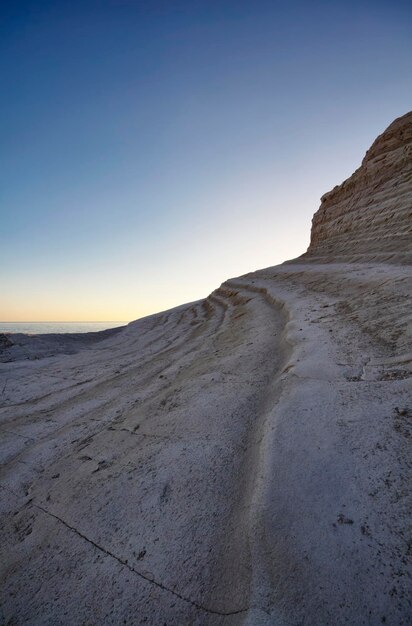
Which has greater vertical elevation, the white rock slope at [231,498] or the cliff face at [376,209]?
the cliff face at [376,209]

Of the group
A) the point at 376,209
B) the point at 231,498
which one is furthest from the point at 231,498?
the point at 376,209

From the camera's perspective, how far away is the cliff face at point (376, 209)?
5.54 metres

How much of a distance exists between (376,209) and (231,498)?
7.94m

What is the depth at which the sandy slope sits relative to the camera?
33.5 inches

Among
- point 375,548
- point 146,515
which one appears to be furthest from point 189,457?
point 375,548

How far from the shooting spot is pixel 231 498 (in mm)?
1233

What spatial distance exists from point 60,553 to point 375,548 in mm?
1189

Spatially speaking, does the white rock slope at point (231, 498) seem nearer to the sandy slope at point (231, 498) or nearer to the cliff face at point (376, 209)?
the sandy slope at point (231, 498)

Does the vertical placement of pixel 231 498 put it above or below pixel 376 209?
below

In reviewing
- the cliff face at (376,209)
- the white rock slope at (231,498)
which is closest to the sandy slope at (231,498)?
the white rock slope at (231,498)

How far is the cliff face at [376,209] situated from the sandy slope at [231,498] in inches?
142

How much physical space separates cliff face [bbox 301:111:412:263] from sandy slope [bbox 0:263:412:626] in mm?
3610

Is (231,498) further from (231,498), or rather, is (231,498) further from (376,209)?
(376,209)

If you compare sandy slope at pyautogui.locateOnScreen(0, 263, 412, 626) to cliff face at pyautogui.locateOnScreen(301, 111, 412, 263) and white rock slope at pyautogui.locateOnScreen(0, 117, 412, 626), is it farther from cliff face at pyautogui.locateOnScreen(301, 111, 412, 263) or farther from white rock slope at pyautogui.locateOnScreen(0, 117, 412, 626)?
cliff face at pyautogui.locateOnScreen(301, 111, 412, 263)
